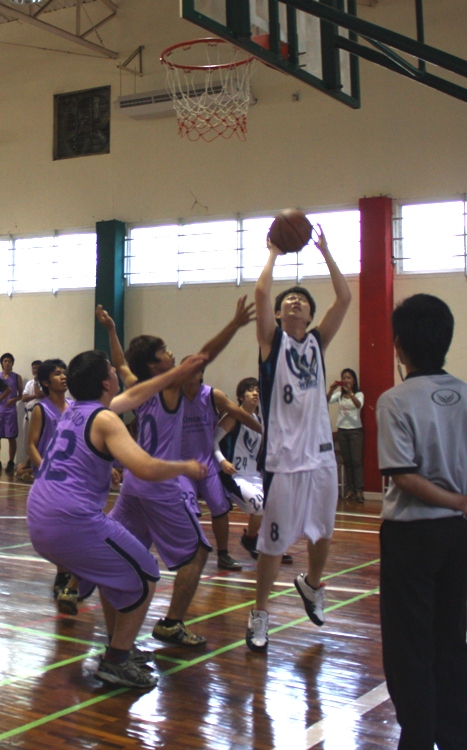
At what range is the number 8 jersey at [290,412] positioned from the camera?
13.6 feet

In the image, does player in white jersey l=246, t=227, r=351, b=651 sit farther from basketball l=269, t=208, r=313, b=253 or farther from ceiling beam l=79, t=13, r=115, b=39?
ceiling beam l=79, t=13, r=115, b=39

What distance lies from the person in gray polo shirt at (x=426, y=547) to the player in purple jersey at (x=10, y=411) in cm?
1209

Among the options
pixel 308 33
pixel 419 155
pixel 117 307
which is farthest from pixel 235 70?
pixel 308 33

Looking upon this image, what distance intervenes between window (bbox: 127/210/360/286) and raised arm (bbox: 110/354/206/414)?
8239 mm

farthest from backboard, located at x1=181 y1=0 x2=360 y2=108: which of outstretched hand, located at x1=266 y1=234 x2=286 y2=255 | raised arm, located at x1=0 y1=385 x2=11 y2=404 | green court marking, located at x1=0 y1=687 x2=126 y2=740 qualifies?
raised arm, located at x1=0 y1=385 x2=11 y2=404

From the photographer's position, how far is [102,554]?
349 centimetres

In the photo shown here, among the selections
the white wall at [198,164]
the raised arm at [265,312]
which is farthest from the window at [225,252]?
the raised arm at [265,312]

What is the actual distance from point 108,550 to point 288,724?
104 cm

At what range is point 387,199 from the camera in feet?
36.4

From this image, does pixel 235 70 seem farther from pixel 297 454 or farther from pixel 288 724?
pixel 288 724

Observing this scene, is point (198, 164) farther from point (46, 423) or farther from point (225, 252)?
point (46, 423)

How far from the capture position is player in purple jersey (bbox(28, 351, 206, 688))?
11.4 feet

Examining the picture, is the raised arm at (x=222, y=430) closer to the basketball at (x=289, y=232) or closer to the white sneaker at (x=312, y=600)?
the white sneaker at (x=312, y=600)

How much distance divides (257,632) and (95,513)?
47.8 inches
